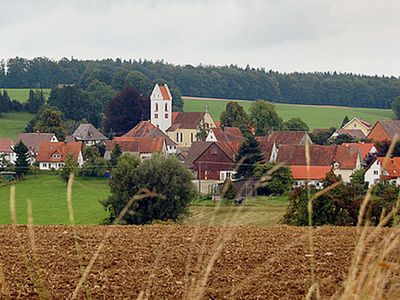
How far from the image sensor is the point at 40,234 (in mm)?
9953

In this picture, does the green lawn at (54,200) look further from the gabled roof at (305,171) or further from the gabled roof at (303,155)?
the gabled roof at (303,155)

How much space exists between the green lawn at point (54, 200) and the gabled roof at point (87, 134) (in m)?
22.1

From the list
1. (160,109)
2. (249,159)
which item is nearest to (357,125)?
(160,109)

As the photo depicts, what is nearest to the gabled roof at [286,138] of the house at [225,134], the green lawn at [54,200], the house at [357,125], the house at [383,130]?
the house at [225,134]

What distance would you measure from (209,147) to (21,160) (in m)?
12.8

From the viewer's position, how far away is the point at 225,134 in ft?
241

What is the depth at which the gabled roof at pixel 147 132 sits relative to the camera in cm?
7706

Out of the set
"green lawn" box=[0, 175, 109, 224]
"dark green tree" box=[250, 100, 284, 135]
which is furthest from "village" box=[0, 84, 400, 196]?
"dark green tree" box=[250, 100, 284, 135]

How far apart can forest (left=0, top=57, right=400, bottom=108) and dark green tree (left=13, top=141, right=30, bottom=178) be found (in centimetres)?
5834

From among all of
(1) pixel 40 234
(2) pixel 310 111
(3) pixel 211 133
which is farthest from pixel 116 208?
(2) pixel 310 111

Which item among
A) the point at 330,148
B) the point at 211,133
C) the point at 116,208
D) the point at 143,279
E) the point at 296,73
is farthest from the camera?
the point at 296,73

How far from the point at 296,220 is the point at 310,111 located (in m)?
94.3

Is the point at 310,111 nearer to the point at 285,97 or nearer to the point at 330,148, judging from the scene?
the point at 285,97

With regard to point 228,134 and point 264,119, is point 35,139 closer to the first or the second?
point 228,134
